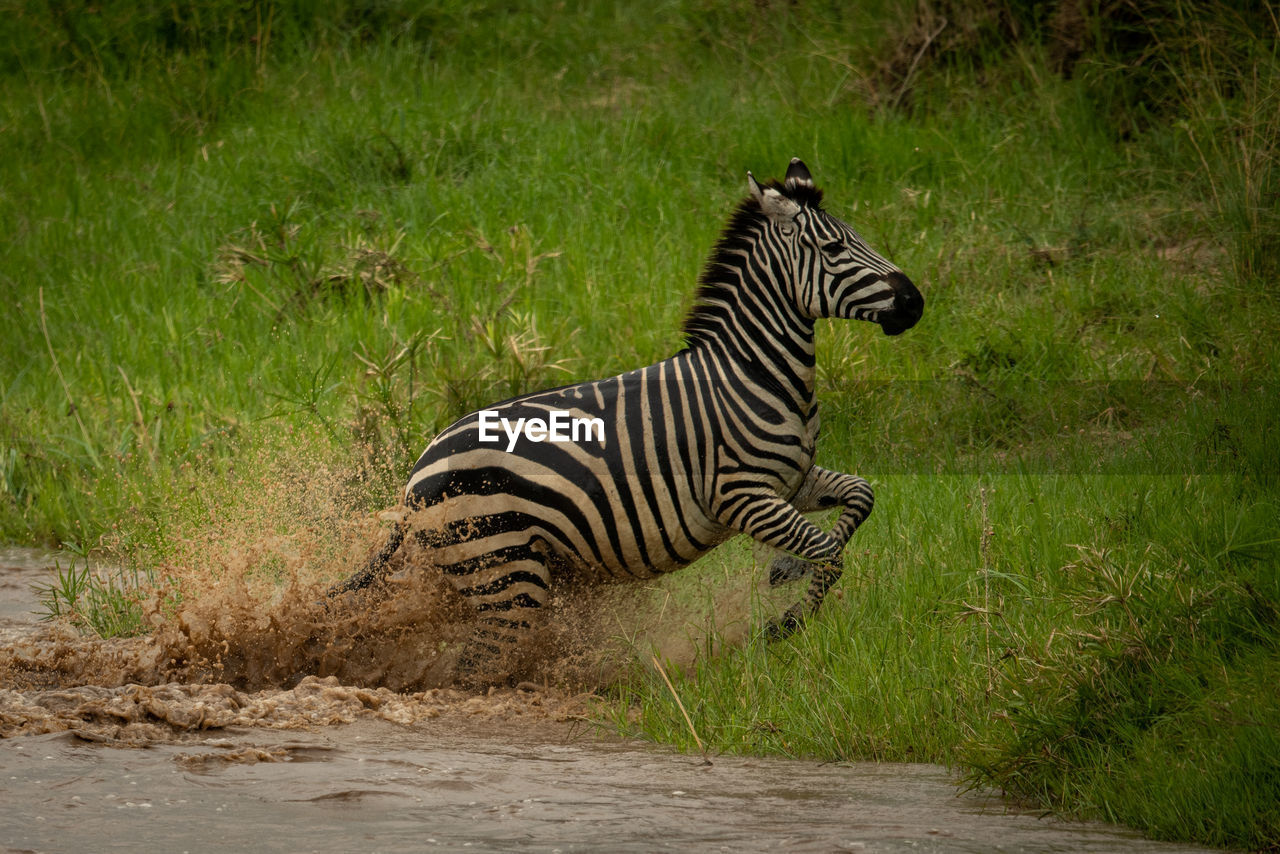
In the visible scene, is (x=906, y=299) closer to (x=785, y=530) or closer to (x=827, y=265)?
(x=827, y=265)

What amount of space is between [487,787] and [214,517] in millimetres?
2781

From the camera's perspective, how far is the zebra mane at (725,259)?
19.1 ft

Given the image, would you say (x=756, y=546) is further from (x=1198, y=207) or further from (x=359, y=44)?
(x=359, y=44)

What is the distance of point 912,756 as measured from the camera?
16.3 ft

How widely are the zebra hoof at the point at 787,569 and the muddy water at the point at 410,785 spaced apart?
0.95 metres

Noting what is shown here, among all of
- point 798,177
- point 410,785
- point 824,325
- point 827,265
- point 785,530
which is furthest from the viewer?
point 824,325

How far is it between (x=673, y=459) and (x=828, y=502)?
0.69 meters

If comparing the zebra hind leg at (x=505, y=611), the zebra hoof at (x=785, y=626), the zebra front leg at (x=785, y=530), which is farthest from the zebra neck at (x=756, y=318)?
the zebra hind leg at (x=505, y=611)

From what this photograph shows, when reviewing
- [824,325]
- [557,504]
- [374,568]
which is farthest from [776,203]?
[824,325]

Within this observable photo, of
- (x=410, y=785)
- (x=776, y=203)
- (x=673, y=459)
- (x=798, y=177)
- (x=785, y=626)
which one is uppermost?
(x=798, y=177)

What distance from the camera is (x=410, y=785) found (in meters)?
4.41

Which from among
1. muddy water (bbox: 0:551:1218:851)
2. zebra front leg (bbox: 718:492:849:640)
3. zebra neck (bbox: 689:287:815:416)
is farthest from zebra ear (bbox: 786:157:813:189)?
muddy water (bbox: 0:551:1218:851)

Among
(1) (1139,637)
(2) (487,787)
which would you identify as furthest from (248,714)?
(1) (1139,637)

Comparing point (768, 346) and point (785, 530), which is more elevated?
point (768, 346)
